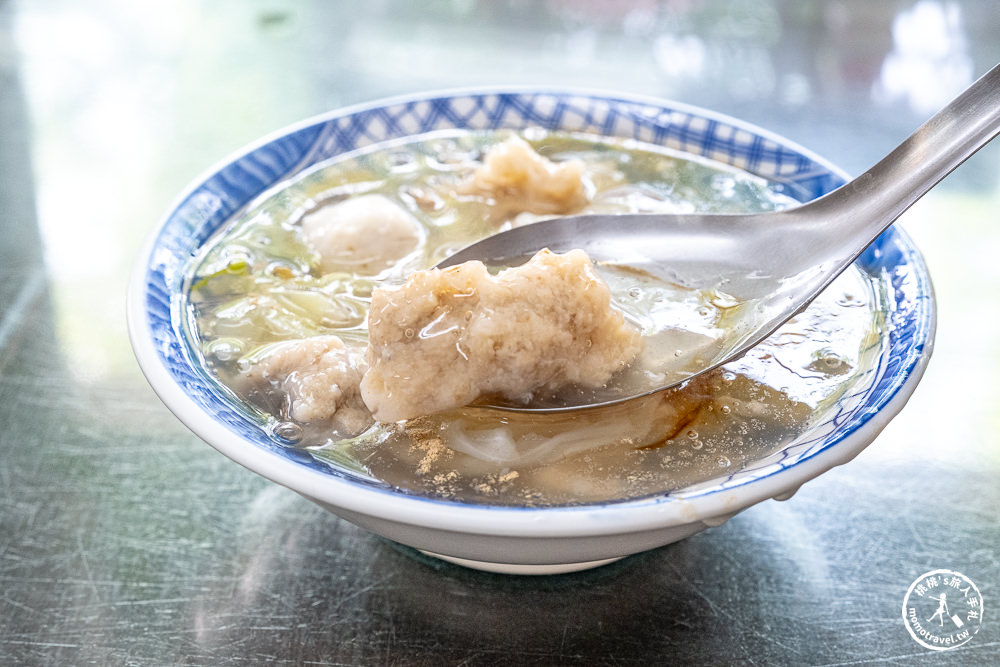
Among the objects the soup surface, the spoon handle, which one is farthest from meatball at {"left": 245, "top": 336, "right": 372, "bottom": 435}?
the spoon handle

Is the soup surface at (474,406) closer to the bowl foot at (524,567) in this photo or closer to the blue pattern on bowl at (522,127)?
the blue pattern on bowl at (522,127)

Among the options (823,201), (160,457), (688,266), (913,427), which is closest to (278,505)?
(160,457)

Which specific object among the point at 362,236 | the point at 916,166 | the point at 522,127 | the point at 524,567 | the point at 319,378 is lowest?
the point at 524,567

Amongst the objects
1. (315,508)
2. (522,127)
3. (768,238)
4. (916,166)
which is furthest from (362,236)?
(916,166)

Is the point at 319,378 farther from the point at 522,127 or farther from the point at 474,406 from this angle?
the point at 522,127

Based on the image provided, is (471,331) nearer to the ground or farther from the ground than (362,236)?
nearer to the ground

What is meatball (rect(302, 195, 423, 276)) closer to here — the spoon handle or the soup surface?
the soup surface

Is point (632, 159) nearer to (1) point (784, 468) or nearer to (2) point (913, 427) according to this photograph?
(2) point (913, 427)
